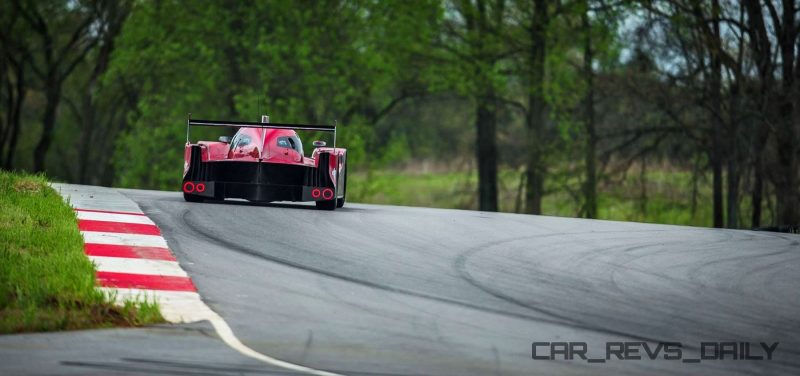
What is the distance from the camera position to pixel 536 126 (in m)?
39.5

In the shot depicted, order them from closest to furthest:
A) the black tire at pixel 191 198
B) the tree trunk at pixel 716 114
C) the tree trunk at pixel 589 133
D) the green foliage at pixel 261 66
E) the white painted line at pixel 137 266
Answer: the white painted line at pixel 137 266
the black tire at pixel 191 198
the tree trunk at pixel 716 114
the tree trunk at pixel 589 133
the green foliage at pixel 261 66

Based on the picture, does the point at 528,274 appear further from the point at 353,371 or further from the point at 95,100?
the point at 95,100

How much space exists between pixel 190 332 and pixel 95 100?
42451mm

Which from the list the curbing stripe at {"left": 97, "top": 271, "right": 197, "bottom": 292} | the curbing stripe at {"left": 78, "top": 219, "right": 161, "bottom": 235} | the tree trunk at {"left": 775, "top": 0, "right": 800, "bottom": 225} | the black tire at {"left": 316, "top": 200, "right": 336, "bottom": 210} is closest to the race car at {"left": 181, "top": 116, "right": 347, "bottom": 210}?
the black tire at {"left": 316, "top": 200, "right": 336, "bottom": 210}

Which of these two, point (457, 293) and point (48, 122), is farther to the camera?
point (48, 122)

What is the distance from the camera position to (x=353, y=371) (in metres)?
7.34

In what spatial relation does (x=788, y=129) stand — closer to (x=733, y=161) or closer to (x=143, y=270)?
(x=733, y=161)

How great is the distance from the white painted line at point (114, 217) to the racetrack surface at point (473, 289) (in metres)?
0.29

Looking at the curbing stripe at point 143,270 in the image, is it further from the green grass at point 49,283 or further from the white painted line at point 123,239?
the green grass at point 49,283

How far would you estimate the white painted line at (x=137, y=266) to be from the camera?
10.2m

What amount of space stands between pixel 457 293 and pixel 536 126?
2971cm

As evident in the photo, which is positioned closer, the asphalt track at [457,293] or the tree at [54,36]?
the asphalt track at [457,293]

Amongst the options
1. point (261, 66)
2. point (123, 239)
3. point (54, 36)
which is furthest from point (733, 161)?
point (54, 36)

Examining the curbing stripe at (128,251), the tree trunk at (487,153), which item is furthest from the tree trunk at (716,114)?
the curbing stripe at (128,251)
